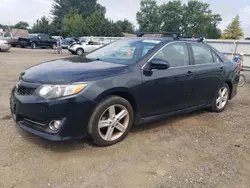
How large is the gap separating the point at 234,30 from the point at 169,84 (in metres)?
53.1

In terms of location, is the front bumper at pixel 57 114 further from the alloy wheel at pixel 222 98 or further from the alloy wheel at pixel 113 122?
the alloy wheel at pixel 222 98

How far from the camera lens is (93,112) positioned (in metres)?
3.45

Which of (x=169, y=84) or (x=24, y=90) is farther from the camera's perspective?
(x=169, y=84)

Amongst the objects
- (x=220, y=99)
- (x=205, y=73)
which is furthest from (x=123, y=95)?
(x=220, y=99)

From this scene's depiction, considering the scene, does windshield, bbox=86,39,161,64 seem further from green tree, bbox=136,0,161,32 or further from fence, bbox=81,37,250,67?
green tree, bbox=136,0,161,32

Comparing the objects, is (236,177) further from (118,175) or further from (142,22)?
(142,22)

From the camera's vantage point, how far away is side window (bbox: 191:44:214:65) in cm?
492

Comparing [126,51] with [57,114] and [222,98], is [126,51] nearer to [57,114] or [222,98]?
[57,114]

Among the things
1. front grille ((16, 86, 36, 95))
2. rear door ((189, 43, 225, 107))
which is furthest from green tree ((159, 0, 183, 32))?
front grille ((16, 86, 36, 95))

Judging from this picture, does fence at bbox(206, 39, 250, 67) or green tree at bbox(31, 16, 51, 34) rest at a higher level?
green tree at bbox(31, 16, 51, 34)

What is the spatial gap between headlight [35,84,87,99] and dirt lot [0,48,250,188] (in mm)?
783

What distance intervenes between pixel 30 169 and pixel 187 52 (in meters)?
3.20

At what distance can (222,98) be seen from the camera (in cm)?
575

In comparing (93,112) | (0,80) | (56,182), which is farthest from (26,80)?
(0,80)
